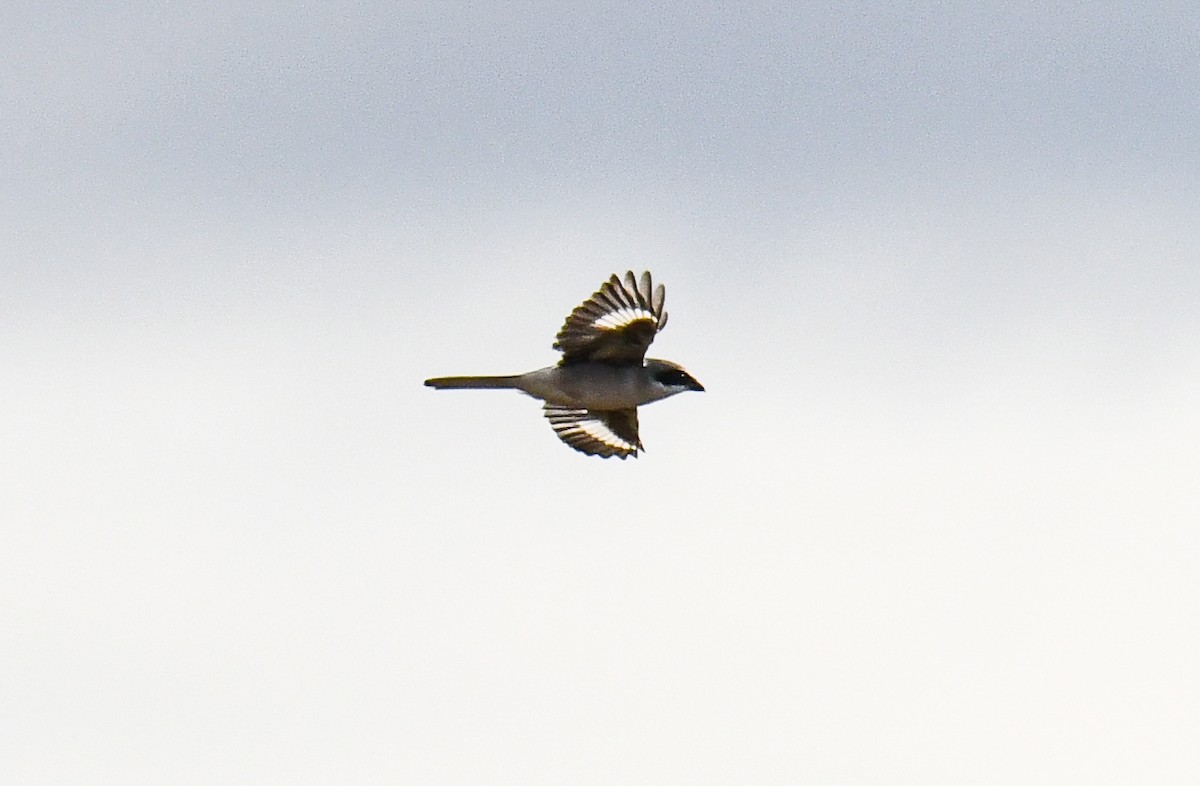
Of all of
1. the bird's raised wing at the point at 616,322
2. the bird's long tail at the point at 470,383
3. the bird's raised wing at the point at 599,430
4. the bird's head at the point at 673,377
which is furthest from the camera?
the bird's raised wing at the point at 599,430

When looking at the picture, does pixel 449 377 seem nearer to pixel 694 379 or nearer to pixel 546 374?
pixel 546 374

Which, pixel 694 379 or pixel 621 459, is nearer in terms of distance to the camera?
pixel 694 379

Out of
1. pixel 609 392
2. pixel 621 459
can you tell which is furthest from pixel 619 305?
pixel 621 459

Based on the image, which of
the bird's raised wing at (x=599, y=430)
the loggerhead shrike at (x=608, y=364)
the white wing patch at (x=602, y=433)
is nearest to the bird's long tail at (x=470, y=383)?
the loggerhead shrike at (x=608, y=364)

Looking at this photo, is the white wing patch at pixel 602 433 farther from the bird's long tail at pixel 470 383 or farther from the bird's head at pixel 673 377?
the bird's long tail at pixel 470 383

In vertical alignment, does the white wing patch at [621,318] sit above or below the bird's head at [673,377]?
above

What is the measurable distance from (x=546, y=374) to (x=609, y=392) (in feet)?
1.96

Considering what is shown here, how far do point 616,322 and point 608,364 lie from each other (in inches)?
30.1

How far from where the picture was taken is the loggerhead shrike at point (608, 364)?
1649 centimetres

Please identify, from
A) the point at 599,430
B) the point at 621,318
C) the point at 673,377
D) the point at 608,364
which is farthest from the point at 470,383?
the point at 599,430

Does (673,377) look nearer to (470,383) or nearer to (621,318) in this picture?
(621,318)

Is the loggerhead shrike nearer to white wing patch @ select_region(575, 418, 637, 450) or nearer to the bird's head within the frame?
the bird's head

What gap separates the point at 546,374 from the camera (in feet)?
56.7

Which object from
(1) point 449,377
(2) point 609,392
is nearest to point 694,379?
(2) point 609,392
